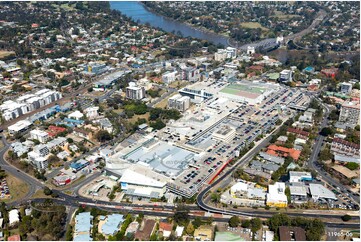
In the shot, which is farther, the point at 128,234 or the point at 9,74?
the point at 9,74

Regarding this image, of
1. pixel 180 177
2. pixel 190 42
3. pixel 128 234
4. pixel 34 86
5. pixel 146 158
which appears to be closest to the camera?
pixel 128 234

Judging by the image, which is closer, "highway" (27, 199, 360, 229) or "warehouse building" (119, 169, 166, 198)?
"highway" (27, 199, 360, 229)

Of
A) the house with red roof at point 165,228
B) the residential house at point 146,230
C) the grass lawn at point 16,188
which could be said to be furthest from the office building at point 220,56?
the house with red roof at point 165,228

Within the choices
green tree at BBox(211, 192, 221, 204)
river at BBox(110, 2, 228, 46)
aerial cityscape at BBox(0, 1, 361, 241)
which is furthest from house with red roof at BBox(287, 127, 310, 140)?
river at BBox(110, 2, 228, 46)

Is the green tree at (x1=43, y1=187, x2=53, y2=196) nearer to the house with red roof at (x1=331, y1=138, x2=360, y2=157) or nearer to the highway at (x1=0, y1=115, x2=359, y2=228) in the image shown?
the highway at (x1=0, y1=115, x2=359, y2=228)

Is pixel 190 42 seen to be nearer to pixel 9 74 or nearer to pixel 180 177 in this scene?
pixel 9 74

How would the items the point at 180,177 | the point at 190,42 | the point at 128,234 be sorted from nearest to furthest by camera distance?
1. the point at 128,234
2. the point at 180,177
3. the point at 190,42

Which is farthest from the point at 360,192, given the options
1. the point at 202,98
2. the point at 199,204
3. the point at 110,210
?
the point at 202,98

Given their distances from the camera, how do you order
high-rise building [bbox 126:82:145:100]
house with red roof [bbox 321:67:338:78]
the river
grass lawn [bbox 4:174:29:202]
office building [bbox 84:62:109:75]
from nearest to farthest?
grass lawn [bbox 4:174:29:202] → high-rise building [bbox 126:82:145:100] → house with red roof [bbox 321:67:338:78] → office building [bbox 84:62:109:75] → the river
